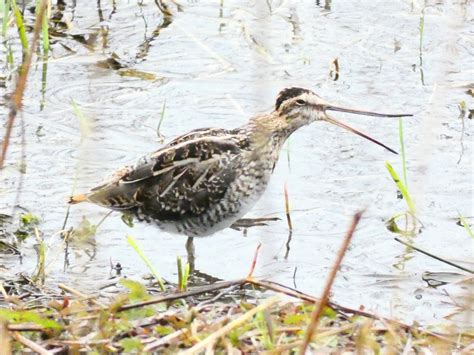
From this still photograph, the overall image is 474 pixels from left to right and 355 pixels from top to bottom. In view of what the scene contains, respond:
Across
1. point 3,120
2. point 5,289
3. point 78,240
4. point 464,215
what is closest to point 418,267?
point 464,215

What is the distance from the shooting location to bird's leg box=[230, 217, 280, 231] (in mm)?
6598

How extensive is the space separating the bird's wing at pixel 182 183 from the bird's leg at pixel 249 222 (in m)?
0.48

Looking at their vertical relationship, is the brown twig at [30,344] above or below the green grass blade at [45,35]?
below

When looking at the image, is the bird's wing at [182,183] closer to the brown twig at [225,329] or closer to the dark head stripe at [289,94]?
the dark head stripe at [289,94]

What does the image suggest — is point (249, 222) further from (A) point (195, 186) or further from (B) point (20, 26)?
(B) point (20, 26)

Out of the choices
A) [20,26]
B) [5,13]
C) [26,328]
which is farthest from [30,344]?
[5,13]

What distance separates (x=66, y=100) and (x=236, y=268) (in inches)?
90.1

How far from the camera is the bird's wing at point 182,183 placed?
621 cm

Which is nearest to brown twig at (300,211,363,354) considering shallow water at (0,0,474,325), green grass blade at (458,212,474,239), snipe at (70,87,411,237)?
shallow water at (0,0,474,325)

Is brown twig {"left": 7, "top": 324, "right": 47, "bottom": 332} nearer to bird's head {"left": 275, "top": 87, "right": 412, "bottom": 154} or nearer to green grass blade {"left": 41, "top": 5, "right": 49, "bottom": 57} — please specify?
bird's head {"left": 275, "top": 87, "right": 412, "bottom": 154}

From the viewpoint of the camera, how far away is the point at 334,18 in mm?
9109

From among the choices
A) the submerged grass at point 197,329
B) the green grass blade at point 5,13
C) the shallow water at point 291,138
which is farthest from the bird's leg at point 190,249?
the green grass blade at point 5,13

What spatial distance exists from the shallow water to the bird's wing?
0.24 m

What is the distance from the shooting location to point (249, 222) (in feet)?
22.0
